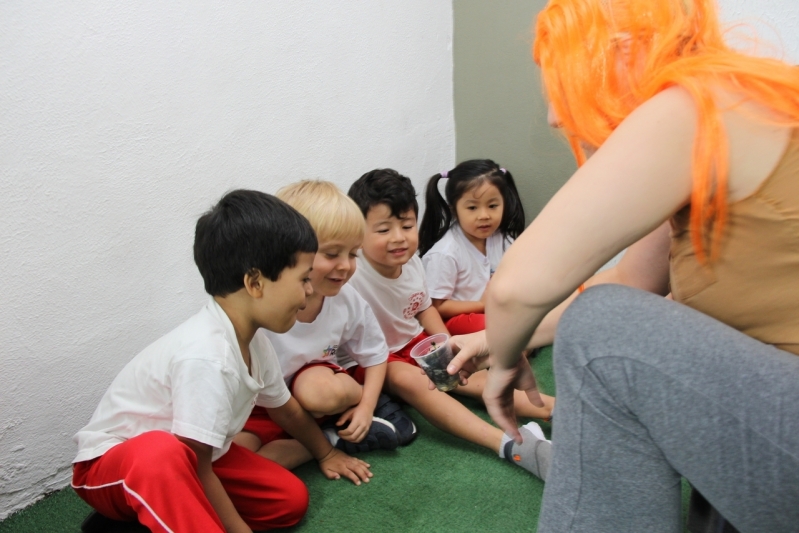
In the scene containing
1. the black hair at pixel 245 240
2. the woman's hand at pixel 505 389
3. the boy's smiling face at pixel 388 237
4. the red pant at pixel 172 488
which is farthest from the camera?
the boy's smiling face at pixel 388 237

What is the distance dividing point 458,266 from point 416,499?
38.8 inches

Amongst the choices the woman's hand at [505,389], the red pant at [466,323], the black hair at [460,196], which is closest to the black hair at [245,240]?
the woman's hand at [505,389]

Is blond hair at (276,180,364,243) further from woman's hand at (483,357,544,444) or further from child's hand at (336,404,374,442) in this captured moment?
woman's hand at (483,357,544,444)

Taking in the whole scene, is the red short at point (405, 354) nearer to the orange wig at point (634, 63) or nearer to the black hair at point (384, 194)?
the black hair at point (384, 194)

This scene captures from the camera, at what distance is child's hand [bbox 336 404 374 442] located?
1.42m

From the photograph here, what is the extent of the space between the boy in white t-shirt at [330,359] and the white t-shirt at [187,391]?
254 millimetres

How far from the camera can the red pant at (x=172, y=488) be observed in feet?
3.14

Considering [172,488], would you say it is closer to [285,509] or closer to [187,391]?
[187,391]

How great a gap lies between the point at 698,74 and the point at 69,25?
48.8 inches

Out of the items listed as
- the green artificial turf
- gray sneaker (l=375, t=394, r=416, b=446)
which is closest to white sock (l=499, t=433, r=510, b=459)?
the green artificial turf

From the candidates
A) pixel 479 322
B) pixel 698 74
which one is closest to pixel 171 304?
pixel 479 322

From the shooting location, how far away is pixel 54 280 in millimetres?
1304

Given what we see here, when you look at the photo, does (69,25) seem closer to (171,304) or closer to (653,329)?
(171,304)

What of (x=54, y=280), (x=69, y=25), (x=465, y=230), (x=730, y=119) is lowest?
(x=465, y=230)
